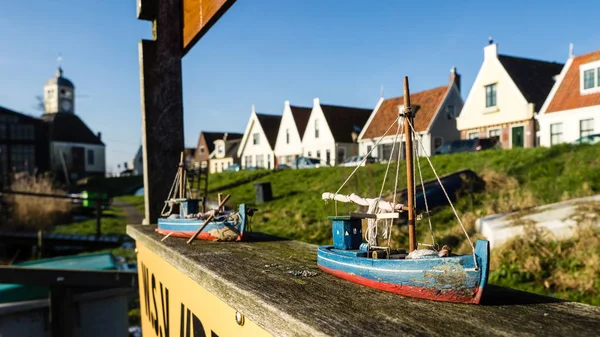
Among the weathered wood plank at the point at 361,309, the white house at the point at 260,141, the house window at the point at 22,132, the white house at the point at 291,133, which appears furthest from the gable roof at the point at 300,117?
the weathered wood plank at the point at 361,309

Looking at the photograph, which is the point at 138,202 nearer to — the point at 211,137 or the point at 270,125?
the point at 270,125

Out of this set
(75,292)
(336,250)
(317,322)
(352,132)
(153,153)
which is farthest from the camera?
(352,132)

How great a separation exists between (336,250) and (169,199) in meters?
2.26

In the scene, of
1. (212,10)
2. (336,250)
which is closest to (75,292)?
(212,10)

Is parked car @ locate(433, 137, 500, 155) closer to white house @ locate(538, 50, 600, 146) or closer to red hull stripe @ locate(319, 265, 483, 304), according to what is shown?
white house @ locate(538, 50, 600, 146)

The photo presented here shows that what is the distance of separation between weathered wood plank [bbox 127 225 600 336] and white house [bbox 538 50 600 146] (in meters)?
8.57

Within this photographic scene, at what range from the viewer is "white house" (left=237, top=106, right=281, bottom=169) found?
131 ft

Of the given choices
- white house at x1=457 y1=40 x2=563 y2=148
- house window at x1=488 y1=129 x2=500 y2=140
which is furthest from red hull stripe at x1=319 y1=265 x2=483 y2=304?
house window at x1=488 y1=129 x2=500 y2=140

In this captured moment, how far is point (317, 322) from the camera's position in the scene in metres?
1.22

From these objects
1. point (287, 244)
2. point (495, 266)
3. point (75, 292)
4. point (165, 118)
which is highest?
point (165, 118)

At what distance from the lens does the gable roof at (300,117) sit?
1436 inches

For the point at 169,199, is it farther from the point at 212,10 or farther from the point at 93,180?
the point at 93,180

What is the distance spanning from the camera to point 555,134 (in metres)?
15.6

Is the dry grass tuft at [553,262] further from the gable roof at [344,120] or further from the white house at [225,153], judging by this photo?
the white house at [225,153]
